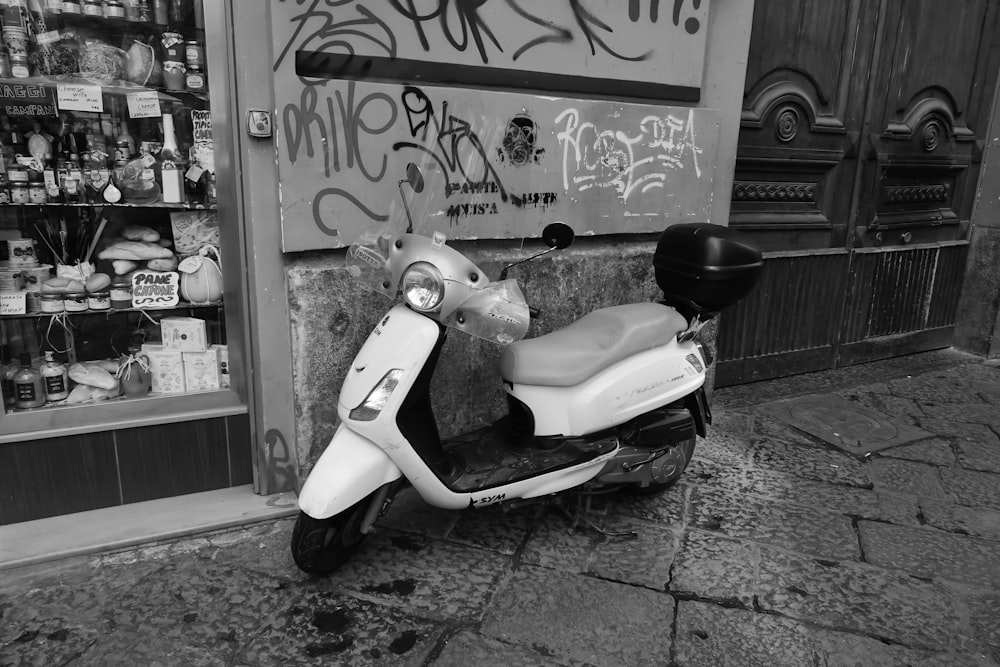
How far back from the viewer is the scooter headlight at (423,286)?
8.09 feet

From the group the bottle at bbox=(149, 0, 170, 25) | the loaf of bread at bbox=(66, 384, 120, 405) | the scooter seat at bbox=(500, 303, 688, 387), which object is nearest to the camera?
the scooter seat at bbox=(500, 303, 688, 387)

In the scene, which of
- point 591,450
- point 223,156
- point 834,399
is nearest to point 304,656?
point 591,450

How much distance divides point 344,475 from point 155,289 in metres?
1.44

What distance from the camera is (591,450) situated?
9.50 ft

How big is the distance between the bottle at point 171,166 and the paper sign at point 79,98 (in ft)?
0.85

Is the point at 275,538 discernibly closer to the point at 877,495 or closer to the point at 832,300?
the point at 877,495

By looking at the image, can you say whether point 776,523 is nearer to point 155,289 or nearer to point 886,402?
point 886,402

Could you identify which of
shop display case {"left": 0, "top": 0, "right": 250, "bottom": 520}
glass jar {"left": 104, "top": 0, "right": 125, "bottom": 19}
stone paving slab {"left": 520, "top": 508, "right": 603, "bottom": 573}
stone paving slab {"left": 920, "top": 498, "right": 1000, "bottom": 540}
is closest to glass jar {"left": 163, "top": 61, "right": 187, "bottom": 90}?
shop display case {"left": 0, "top": 0, "right": 250, "bottom": 520}

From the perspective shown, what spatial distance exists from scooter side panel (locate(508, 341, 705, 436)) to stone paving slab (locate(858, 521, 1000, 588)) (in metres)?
1.12

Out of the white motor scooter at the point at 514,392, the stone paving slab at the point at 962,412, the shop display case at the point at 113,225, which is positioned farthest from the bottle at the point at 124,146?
the stone paving slab at the point at 962,412

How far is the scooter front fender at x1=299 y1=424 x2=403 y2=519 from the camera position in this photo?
2436mm

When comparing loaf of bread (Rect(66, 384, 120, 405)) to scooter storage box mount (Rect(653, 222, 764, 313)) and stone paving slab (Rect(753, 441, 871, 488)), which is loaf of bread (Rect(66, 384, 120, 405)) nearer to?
scooter storage box mount (Rect(653, 222, 764, 313))

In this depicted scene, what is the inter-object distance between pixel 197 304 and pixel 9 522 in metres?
1.17

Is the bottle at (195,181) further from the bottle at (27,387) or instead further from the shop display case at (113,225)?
the bottle at (27,387)
